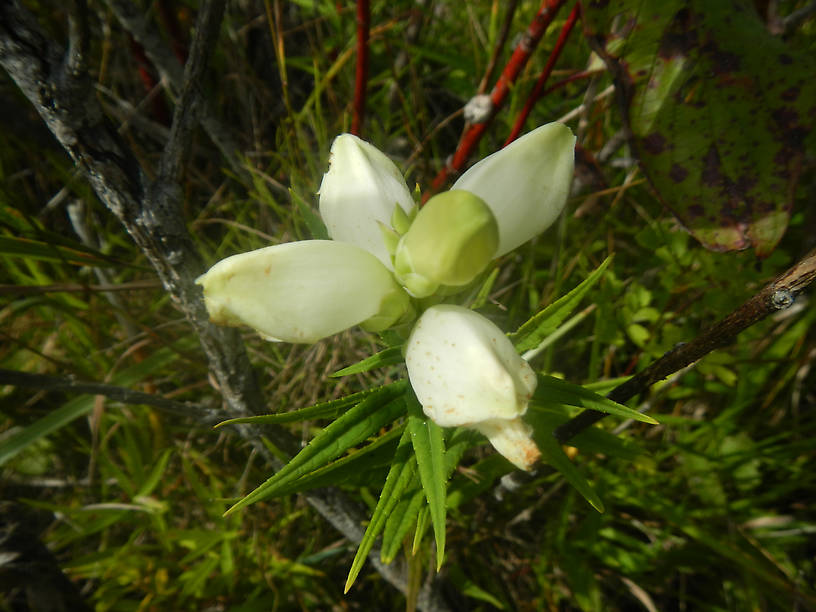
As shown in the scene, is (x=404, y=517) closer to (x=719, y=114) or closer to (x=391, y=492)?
(x=391, y=492)

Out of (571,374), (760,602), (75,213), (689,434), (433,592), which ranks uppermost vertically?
(75,213)

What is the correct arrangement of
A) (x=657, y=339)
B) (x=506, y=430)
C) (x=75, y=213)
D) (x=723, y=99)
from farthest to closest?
(x=75, y=213)
(x=657, y=339)
(x=723, y=99)
(x=506, y=430)

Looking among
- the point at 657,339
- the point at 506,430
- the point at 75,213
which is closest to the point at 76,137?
the point at 506,430

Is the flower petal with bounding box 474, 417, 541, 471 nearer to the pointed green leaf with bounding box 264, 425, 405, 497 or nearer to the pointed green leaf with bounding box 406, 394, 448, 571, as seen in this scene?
the pointed green leaf with bounding box 406, 394, 448, 571

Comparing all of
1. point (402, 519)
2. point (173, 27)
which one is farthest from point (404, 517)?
point (173, 27)

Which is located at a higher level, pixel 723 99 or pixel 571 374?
pixel 723 99

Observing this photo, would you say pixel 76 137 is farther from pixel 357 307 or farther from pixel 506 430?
pixel 506 430

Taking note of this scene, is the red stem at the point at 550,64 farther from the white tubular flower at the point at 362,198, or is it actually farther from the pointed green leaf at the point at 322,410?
the pointed green leaf at the point at 322,410
